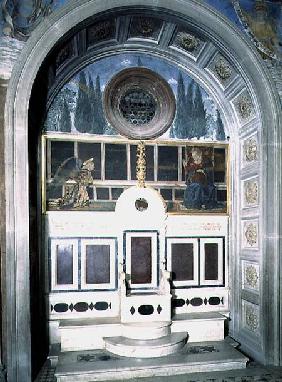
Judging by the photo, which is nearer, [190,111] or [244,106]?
[244,106]

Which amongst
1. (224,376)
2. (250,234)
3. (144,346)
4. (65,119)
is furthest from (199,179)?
(224,376)

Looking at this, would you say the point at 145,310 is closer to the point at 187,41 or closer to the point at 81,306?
the point at 81,306

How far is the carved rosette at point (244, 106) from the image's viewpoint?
28.1ft

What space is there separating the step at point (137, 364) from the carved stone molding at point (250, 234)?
2.38 m

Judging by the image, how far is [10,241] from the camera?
22.7 ft

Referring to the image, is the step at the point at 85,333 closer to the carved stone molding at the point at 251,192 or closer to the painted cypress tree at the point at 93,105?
the carved stone molding at the point at 251,192

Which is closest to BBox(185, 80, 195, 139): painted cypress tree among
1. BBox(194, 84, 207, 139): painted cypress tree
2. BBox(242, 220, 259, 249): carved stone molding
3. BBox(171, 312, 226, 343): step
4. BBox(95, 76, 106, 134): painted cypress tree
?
BBox(194, 84, 207, 139): painted cypress tree

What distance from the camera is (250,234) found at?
870cm

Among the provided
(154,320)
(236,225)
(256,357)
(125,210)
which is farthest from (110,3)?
(256,357)

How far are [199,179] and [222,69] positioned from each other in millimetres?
2768

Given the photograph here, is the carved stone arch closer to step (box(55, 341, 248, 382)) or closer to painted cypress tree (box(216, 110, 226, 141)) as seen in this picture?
painted cypress tree (box(216, 110, 226, 141))

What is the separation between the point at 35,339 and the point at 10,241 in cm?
231

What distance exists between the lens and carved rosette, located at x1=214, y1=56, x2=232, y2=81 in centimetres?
869

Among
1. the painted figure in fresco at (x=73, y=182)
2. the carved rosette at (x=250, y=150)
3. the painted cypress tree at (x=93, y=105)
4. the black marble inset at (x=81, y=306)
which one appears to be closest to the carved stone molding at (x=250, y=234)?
the carved rosette at (x=250, y=150)
